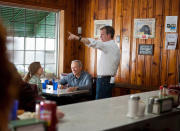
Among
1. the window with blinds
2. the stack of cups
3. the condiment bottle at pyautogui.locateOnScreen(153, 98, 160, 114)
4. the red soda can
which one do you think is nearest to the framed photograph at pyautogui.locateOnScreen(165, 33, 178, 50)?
the window with blinds

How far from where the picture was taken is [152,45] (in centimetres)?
460

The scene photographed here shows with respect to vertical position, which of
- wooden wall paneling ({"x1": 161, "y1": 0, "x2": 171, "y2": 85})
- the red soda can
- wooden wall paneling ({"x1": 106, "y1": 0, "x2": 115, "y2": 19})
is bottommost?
the red soda can

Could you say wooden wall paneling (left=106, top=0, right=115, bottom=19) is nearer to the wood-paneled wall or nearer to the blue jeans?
the wood-paneled wall

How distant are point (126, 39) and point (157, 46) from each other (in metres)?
0.63

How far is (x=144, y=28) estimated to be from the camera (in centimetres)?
469

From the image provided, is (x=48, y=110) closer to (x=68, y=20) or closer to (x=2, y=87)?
(x=2, y=87)

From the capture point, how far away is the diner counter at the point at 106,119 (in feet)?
5.07

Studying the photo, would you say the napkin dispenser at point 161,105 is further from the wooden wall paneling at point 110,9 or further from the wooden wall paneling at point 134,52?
the wooden wall paneling at point 110,9

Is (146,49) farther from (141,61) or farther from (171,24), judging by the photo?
(171,24)

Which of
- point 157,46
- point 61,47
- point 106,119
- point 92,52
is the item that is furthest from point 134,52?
point 106,119

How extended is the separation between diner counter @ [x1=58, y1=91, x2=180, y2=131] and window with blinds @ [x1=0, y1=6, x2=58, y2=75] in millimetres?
3056

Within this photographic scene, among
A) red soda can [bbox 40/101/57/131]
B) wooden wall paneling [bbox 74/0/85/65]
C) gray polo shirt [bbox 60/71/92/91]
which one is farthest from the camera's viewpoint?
wooden wall paneling [bbox 74/0/85/65]

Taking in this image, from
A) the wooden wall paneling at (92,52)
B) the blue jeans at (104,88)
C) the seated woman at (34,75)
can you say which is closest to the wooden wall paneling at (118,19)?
the wooden wall paneling at (92,52)

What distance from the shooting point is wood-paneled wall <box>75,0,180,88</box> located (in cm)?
442
